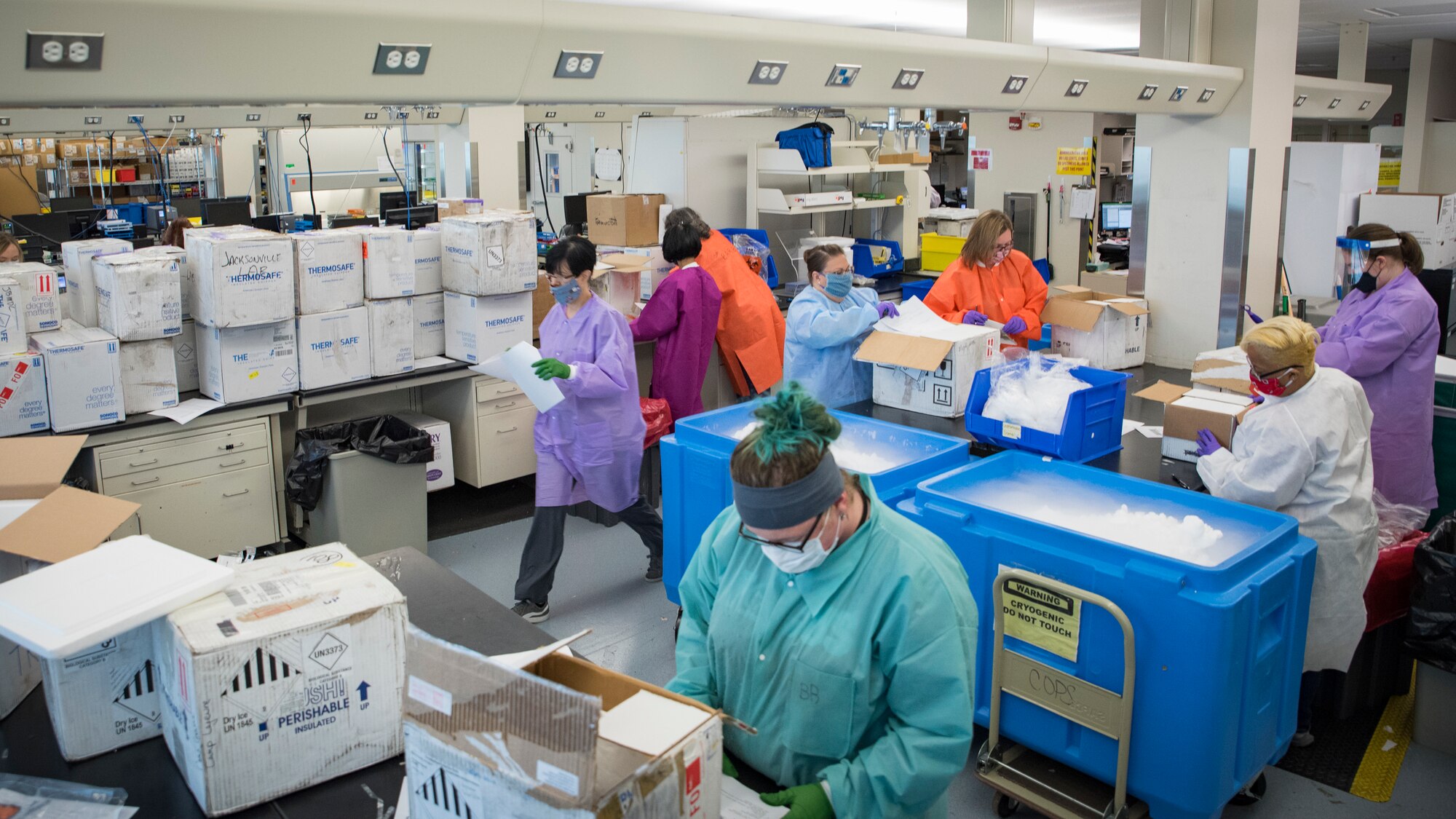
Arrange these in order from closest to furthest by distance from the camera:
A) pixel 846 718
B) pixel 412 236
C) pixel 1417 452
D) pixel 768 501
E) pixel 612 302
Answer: pixel 768 501 < pixel 846 718 < pixel 1417 452 < pixel 412 236 < pixel 612 302

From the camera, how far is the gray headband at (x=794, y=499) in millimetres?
1456

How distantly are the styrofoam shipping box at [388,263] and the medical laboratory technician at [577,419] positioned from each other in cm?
A: 88

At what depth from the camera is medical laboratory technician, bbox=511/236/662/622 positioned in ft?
12.0

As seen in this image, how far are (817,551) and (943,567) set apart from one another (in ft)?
0.68

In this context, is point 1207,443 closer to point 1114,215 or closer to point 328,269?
point 328,269

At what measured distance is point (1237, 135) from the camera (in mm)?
5508

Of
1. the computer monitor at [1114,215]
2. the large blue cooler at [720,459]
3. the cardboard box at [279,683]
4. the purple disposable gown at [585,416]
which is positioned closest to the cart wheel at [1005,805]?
the large blue cooler at [720,459]

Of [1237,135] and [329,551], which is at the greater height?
[1237,135]

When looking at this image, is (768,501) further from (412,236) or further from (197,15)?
(412,236)

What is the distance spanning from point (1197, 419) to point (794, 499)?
228cm

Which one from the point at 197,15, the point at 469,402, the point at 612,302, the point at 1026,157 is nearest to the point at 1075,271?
the point at 1026,157

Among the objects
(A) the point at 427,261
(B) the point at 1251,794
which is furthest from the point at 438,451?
(B) the point at 1251,794

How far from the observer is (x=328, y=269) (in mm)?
4090

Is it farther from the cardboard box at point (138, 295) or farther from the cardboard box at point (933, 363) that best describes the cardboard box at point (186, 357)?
the cardboard box at point (933, 363)
